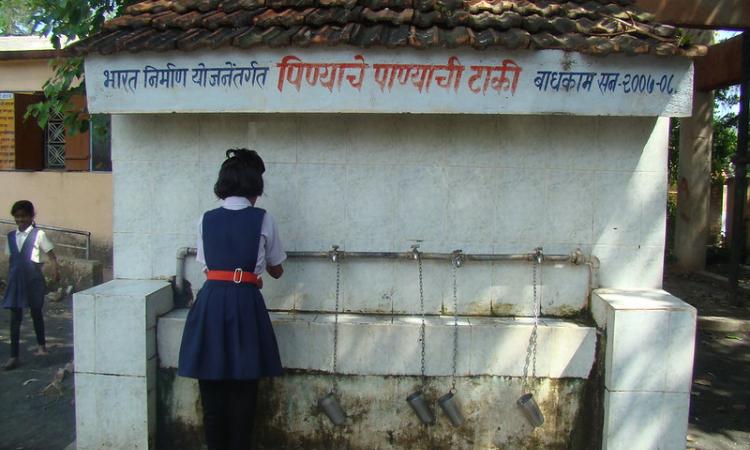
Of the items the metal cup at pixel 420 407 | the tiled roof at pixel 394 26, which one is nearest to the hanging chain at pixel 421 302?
the metal cup at pixel 420 407

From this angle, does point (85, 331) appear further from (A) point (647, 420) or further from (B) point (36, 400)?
(A) point (647, 420)

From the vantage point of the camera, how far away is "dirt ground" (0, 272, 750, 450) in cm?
441

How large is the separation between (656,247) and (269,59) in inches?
110

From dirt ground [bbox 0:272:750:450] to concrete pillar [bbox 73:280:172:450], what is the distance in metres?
0.61

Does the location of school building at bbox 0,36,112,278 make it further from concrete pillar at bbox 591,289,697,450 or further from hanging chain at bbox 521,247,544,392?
concrete pillar at bbox 591,289,697,450

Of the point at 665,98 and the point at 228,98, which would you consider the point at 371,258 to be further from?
the point at 665,98

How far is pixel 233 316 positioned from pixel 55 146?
8999 millimetres

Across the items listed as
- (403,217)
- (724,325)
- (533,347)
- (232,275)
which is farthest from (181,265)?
(724,325)

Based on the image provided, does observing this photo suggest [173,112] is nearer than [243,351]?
No

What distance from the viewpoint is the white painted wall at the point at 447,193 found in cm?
400

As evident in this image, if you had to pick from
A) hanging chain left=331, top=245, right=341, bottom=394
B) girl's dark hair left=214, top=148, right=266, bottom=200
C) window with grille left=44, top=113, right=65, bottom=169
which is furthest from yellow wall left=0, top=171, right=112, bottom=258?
girl's dark hair left=214, top=148, right=266, bottom=200

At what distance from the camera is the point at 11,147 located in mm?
10406

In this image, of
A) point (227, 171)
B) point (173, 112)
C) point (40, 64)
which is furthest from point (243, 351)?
point (40, 64)

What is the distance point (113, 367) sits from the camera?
148 inches
